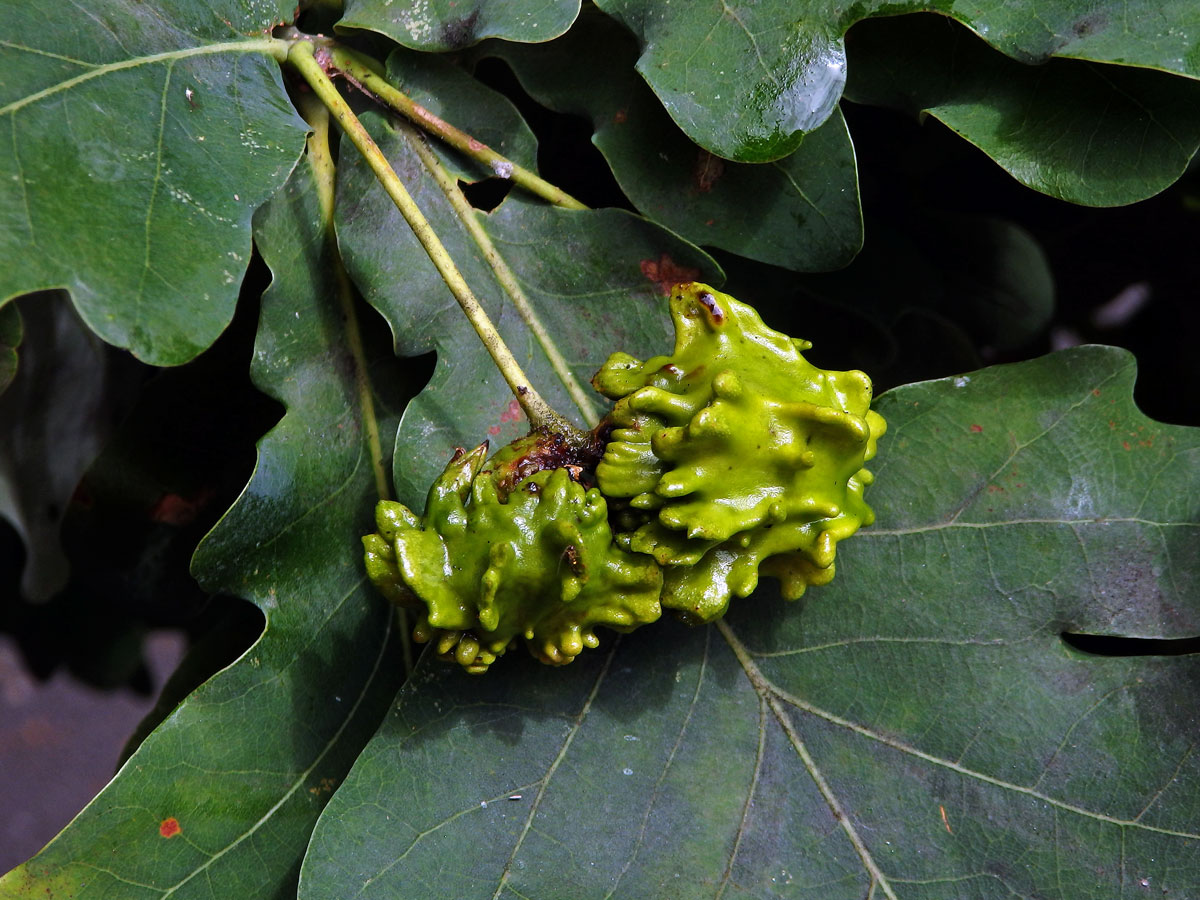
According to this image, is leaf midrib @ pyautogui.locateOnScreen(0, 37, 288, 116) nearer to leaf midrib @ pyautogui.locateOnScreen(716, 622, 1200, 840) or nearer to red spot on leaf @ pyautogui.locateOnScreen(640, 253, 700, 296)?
red spot on leaf @ pyautogui.locateOnScreen(640, 253, 700, 296)

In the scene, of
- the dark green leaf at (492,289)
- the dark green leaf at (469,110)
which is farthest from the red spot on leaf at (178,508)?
the dark green leaf at (469,110)

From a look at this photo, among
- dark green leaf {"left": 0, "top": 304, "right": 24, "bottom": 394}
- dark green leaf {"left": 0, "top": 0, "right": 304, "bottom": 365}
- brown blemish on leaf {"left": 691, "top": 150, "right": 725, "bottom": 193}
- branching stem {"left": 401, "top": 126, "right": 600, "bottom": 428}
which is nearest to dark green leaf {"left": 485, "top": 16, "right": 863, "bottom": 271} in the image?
brown blemish on leaf {"left": 691, "top": 150, "right": 725, "bottom": 193}

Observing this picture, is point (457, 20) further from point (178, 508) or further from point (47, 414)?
point (47, 414)

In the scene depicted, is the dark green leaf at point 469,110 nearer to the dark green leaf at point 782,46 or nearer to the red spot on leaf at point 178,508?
the dark green leaf at point 782,46

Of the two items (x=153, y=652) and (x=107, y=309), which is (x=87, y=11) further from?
(x=153, y=652)

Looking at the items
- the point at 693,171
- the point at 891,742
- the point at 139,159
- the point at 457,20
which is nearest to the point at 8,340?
the point at 139,159
